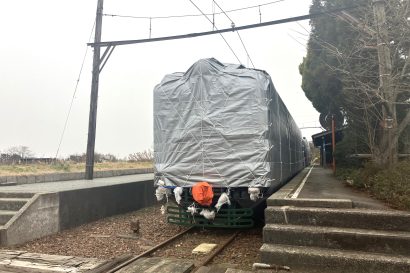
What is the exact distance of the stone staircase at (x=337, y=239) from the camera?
4.92 m

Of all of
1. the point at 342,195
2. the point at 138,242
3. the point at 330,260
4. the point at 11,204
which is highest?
the point at 342,195

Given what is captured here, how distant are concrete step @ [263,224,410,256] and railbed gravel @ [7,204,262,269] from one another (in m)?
0.74

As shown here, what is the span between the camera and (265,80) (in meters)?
8.22

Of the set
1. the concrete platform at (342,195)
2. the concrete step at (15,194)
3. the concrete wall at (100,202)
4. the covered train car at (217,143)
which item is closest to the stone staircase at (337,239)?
the concrete platform at (342,195)

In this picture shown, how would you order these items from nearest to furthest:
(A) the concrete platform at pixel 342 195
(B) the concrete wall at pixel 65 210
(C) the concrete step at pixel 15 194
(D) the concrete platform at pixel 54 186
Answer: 1. (A) the concrete platform at pixel 342 195
2. (B) the concrete wall at pixel 65 210
3. (C) the concrete step at pixel 15 194
4. (D) the concrete platform at pixel 54 186

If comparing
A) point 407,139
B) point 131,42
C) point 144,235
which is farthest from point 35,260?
point 407,139

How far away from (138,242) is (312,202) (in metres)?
3.71

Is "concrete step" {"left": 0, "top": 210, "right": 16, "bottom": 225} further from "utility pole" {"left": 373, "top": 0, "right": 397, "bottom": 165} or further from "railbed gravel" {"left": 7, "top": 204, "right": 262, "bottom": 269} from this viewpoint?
"utility pole" {"left": 373, "top": 0, "right": 397, "bottom": 165}

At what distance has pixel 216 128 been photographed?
7840 millimetres

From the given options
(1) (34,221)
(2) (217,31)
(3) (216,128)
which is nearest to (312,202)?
(3) (216,128)

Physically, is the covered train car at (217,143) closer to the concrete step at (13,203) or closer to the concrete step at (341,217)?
the concrete step at (341,217)

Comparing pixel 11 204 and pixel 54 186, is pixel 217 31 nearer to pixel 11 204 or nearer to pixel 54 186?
pixel 54 186

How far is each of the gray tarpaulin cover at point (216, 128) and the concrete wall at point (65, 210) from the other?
225cm

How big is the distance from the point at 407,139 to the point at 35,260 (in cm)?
1201
